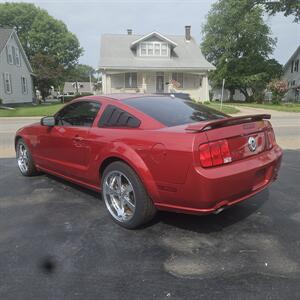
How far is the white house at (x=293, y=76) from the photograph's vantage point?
158 feet

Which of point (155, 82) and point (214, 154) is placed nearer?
point (214, 154)

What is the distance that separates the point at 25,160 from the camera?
6.82 metres

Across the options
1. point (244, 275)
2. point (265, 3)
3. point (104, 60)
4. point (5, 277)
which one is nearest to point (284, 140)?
point (244, 275)

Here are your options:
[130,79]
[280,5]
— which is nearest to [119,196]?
[280,5]

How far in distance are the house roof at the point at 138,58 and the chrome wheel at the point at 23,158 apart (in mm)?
28286

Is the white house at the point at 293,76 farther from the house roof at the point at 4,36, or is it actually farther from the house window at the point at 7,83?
the house roof at the point at 4,36

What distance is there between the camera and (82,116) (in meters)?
5.28

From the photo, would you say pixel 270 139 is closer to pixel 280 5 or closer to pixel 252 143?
pixel 252 143

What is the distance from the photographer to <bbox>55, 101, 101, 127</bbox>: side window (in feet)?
16.7

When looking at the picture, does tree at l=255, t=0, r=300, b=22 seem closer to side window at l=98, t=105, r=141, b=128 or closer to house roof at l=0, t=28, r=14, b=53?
house roof at l=0, t=28, r=14, b=53

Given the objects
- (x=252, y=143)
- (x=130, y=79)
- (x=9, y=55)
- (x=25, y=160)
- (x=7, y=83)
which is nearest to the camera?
(x=252, y=143)

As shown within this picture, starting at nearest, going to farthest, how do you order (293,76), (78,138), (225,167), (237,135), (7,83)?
(225,167)
(237,135)
(78,138)
(7,83)
(293,76)

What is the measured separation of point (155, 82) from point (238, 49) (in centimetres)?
2247

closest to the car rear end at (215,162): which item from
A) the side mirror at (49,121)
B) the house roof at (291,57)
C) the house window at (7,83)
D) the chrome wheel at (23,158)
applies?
the side mirror at (49,121)
